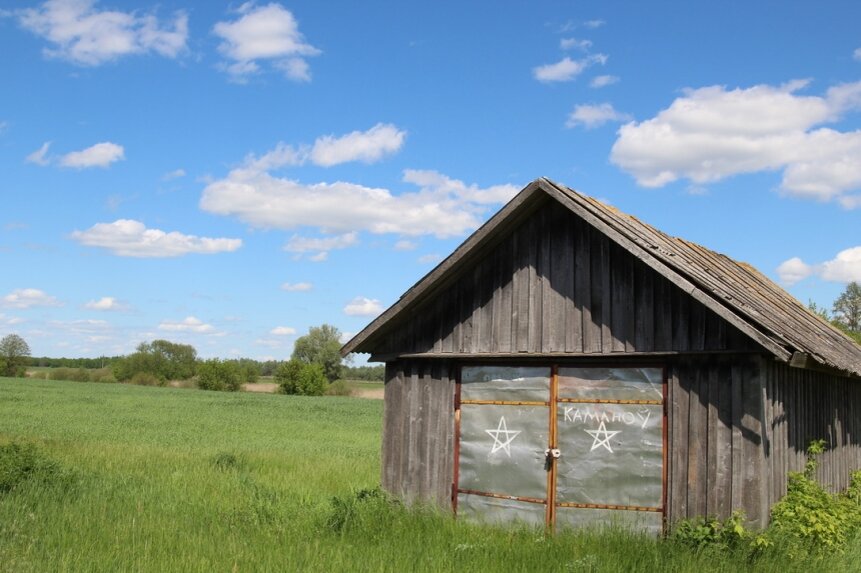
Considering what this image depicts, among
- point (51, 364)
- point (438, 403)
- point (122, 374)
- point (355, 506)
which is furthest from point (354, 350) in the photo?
point (51, 364)

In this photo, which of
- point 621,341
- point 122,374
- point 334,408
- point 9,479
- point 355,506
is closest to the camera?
point 621,341

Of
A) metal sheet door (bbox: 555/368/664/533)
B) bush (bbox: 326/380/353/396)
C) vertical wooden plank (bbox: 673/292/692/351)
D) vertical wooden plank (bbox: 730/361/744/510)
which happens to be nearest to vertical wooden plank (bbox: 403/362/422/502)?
metal sheet door (bbox: 555/368/664/533)

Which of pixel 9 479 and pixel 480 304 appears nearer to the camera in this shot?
pixel 480 304

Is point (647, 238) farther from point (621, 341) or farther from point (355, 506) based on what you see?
point (355, 506)

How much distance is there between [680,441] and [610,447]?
0.98 metres

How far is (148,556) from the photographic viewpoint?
390 inches

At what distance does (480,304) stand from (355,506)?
3.53 meters

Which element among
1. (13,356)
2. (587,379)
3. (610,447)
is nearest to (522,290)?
(587,379)

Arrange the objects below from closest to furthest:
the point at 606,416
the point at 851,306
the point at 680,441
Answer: the point at 680,441, the point at 606,416, the point at 851,306

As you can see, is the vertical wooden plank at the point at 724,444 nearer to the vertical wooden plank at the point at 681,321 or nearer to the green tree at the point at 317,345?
the vertical wooden plank at the point at 681,321

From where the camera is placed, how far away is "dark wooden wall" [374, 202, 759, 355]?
10969 mm

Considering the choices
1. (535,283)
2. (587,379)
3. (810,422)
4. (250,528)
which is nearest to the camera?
(587,379)

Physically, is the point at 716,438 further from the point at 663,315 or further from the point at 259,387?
the point at 259,387

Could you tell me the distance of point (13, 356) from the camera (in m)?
102
